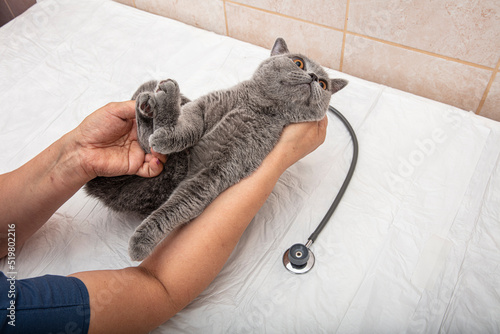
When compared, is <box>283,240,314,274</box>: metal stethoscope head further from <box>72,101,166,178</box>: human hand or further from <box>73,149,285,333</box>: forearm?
<box>72,101,166,178</box>: human hand

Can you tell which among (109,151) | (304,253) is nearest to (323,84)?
(304,253)

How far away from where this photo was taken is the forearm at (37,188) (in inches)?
39.7

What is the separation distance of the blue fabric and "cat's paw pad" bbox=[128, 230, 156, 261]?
0.16 metres

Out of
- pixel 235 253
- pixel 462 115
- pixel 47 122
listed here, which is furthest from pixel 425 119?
pixel 47 122

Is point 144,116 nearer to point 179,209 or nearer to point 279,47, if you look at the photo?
point 179,209

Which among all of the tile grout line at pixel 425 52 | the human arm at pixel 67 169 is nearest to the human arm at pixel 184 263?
the human arm at pixel 67 169

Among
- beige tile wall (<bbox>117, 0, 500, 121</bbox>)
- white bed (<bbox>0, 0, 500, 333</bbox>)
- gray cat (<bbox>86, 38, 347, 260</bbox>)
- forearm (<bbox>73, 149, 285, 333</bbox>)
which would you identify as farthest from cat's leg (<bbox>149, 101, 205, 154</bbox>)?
beige tile wall (<bbox>117, 0, 500, 121</bbox>)

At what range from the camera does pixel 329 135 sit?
1.41 meters

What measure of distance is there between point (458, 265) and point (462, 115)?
0.62 metres

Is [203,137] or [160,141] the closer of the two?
[160,141]

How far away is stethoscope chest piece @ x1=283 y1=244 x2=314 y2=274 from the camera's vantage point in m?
1.03

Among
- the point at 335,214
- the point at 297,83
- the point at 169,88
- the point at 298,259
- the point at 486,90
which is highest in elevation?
the point at 486,90

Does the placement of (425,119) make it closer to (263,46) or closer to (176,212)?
(263,46)

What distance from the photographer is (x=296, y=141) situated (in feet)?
3.72
